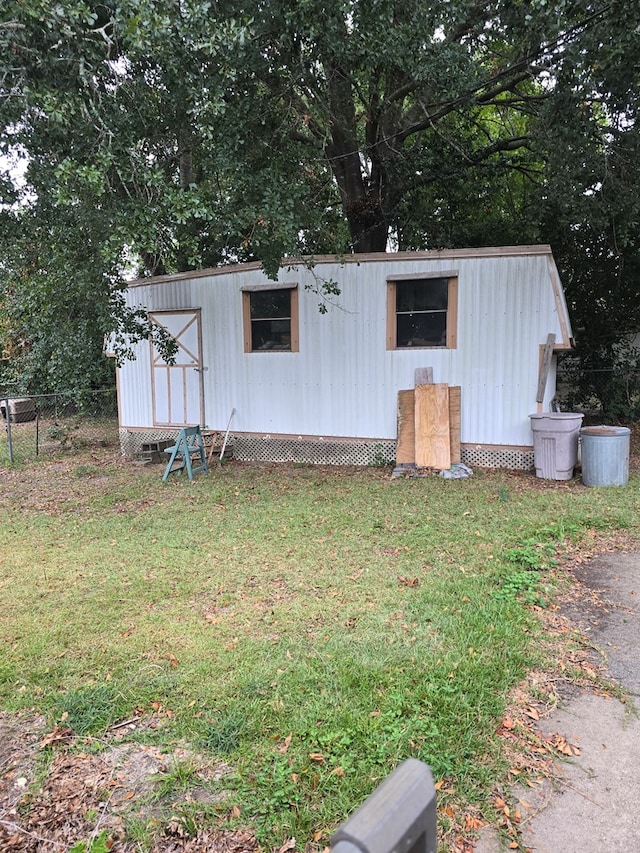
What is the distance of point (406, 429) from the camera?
25.5 feet

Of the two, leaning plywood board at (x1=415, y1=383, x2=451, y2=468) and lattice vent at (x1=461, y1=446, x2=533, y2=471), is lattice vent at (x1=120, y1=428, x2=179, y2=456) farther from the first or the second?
lattice vent at (x1=461, y1=446, x2=533, y2=471)

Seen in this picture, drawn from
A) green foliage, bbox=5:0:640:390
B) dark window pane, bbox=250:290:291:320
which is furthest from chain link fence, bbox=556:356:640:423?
dark window pane, bbox=250:290:291:320

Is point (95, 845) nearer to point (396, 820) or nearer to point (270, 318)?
point (396, 820)

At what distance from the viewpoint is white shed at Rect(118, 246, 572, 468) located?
720cm

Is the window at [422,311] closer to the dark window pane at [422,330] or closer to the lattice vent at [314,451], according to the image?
the dark window pane at [422,330]

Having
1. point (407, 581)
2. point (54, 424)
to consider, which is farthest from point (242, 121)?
point (54, 424)

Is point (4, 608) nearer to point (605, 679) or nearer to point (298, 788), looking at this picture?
point (298, 788)

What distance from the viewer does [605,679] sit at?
2.65 meters

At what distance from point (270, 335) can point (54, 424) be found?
7.32 metres

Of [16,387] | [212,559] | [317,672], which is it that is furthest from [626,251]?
[16,387]

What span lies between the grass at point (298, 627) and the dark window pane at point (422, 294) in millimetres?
2806

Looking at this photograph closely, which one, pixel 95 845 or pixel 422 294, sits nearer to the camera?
pixel 95 845

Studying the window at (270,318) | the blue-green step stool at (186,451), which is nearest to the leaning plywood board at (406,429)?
the window at (270,318)

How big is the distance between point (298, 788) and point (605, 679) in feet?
5.27
